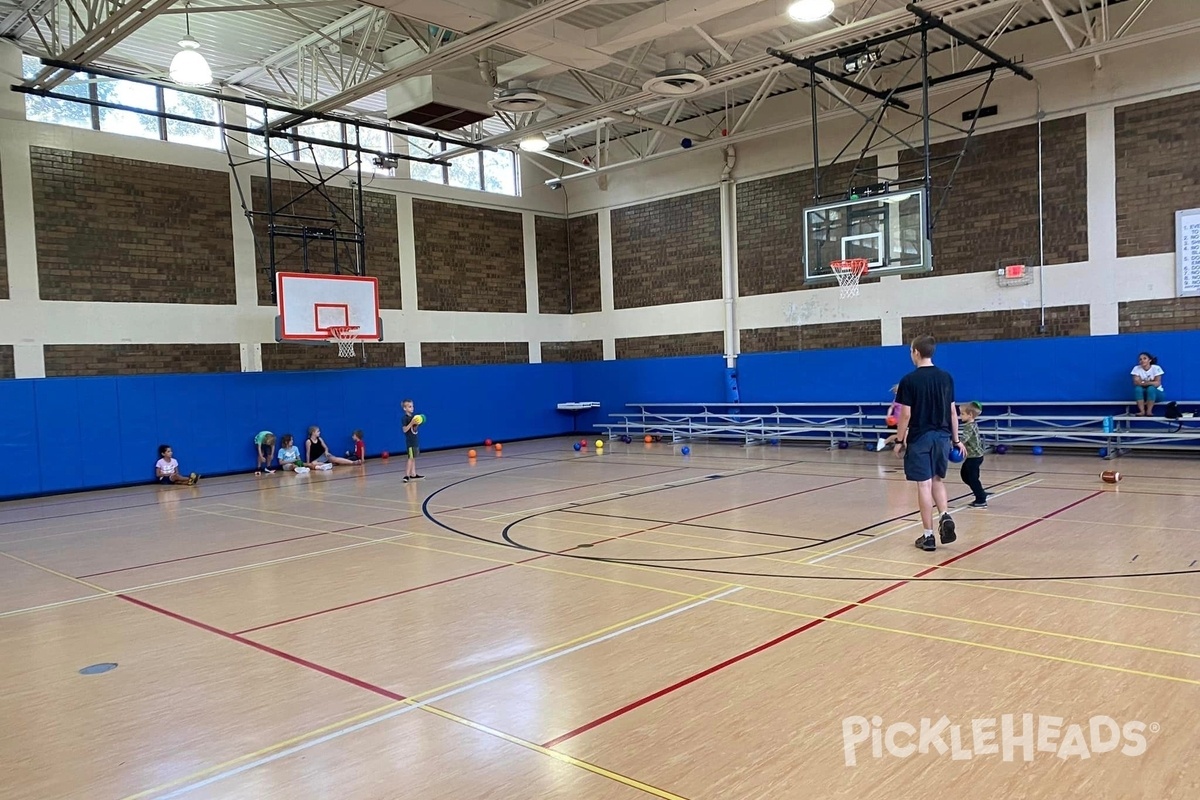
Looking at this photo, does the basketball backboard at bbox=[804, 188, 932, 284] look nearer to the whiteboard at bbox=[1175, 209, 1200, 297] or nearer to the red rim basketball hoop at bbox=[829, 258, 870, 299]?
the red rim basketball hoop at bbox=[829, 258, 870, 299]

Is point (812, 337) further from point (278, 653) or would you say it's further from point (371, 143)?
point (278, 653)

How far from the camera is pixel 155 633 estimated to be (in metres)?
5.67

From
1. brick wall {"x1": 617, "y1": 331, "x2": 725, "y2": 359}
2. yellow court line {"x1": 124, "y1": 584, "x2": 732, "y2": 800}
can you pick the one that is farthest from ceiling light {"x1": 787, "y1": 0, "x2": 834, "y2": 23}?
brick wall {"x1": 617, "y1": 331, "x2": 725, "y2": 359}

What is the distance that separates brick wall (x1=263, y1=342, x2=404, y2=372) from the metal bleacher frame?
5.58 meters

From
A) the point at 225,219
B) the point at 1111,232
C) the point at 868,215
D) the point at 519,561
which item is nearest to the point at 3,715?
the point at 519,561

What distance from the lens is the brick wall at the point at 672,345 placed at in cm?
1945

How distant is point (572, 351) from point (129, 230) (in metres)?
11.0

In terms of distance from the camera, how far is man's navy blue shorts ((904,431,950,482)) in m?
6.89

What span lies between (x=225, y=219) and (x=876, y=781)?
16.3 metres

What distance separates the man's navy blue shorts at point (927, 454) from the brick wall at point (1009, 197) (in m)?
9.36

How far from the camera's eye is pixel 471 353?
2041 cm

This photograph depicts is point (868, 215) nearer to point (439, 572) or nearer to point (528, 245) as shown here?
point (439, 572)

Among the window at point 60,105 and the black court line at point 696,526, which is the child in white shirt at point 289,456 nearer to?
the window at point 60,105

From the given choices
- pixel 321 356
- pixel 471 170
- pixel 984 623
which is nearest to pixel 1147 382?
pixel 984 623
